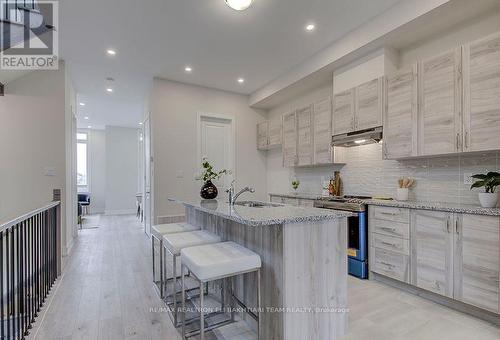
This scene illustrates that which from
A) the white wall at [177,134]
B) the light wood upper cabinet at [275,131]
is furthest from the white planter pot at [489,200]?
the white wall at [177,134]

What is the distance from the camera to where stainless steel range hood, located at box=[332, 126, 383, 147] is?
323cm

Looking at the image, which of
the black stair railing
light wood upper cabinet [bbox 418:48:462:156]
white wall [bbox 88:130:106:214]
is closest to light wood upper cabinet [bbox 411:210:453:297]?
light wood upper cabinet [bbox 418:48:462:156]

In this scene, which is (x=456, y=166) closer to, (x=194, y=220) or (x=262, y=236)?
(x=262, y=236)

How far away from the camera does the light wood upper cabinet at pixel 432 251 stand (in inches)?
94.6

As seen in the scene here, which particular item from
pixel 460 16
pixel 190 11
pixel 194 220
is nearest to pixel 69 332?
pixel 194 220

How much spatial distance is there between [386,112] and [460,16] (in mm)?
1123

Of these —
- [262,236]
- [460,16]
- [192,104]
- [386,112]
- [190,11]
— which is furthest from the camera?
[192,104]

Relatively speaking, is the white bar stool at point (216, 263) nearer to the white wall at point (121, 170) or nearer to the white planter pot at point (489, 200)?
the white planter pot at point (489, 200)

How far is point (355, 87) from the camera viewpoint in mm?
3484

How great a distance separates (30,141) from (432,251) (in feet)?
17.7

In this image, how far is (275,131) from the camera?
530cm

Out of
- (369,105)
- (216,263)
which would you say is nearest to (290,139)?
(369,105)

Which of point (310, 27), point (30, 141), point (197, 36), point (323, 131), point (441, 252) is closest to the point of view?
point (441, 252)

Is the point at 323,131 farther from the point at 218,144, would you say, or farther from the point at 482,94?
the point at 218,144
